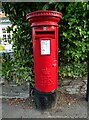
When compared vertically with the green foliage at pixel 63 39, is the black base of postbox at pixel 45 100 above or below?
below

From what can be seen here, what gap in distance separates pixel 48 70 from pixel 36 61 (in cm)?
26

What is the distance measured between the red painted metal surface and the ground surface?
0.45m

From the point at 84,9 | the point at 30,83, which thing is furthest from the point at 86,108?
the point at 84,9

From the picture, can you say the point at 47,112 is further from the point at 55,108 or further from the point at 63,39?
the point at 63,39

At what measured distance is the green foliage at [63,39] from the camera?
374cm

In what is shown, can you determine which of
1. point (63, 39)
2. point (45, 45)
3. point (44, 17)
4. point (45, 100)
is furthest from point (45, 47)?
point (45, 100)

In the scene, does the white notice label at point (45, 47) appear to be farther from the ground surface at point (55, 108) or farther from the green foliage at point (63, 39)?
the ground surface at point (55, 108)

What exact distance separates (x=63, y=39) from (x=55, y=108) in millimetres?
1368

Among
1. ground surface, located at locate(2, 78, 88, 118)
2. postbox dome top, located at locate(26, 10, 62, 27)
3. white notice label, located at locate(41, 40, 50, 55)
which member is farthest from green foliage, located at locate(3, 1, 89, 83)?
white notice label, located at locate(41, 40, 50, 55)

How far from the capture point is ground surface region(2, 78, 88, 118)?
341 centimetres

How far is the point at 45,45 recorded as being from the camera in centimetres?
320

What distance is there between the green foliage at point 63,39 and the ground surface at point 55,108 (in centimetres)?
43

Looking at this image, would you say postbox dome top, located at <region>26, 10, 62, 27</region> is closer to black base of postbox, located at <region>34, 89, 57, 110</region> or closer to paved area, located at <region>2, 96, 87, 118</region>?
black base of postbox, located at <region>34, 89, 57, 110</region>

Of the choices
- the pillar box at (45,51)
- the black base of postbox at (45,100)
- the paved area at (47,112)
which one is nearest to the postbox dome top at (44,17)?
the pillar box at (45,51)
